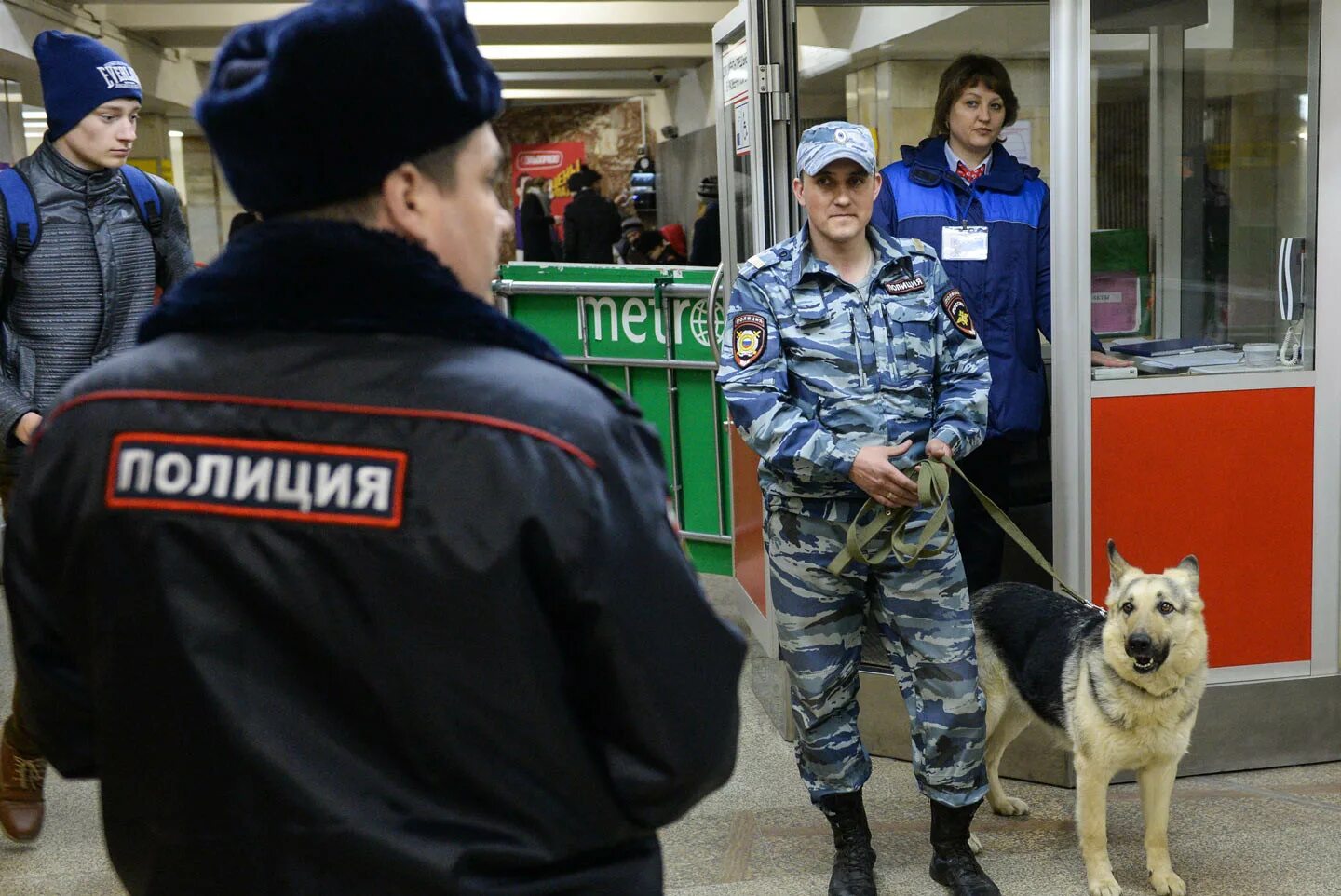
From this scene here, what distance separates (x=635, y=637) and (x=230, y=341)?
1.24ft

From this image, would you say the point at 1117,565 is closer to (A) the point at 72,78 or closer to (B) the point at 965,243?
(B) the point at 965,243

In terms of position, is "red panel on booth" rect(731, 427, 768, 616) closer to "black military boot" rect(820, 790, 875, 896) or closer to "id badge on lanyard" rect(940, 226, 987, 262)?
"id badge on lanyard" rect(940, 226, 987, 262)

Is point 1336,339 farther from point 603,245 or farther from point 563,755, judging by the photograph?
point 603,245

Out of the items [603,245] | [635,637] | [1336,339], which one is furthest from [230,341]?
[603,245]

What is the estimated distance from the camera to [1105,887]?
2982 millimetres

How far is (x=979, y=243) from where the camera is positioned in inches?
145

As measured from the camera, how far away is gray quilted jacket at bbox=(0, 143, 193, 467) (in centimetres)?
305

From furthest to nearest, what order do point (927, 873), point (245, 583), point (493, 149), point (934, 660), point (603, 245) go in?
point (603, 245), point (927, 873), point (934, 660), point (493, 149), point (245, 583)

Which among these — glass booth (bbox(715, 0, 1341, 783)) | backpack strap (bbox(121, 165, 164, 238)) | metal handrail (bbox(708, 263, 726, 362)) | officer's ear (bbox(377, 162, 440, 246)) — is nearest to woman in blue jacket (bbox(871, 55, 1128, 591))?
glass booth (bbox(715, 0, 1341, 783))

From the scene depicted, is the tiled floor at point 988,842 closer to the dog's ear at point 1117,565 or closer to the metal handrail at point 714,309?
the dog's ear at point 1117,565

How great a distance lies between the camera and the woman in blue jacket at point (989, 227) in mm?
3676

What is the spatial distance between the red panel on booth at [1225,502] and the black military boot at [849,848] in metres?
1.03

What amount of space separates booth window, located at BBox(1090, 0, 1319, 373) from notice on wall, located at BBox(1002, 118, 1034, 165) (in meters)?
0.66

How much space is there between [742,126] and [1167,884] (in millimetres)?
2274
